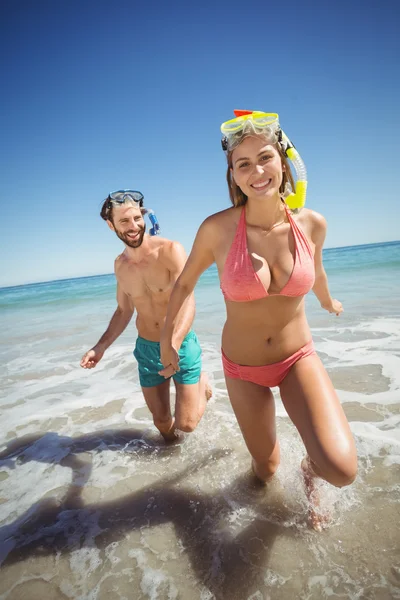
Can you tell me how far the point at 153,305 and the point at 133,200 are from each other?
1.24m

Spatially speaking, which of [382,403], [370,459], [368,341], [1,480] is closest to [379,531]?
[370,459]

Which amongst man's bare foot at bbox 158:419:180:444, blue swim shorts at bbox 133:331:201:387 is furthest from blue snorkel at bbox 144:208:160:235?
man's bare foot at bbox 158:419:180:444

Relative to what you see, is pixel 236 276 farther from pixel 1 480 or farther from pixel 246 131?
pixel 1 480

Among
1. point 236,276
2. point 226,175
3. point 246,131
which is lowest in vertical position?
point 236,276

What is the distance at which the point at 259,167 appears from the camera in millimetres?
2230

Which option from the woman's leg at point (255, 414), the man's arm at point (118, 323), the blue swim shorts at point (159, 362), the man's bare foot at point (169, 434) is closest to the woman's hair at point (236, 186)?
the woman's leg at point (255, 414)

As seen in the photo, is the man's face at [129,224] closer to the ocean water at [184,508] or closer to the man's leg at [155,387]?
the man's leg at [155,387]

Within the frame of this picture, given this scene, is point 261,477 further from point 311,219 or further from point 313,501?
point 311,219

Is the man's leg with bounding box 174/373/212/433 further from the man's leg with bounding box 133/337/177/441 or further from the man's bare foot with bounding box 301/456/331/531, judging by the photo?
the man's bare foot with bounding box 301/456/331/531

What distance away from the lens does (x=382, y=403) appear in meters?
3.99

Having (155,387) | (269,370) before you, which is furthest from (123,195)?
(269,370)

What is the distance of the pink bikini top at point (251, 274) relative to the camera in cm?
216

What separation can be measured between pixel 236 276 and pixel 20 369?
6.48m

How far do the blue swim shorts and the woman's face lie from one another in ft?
6.81
